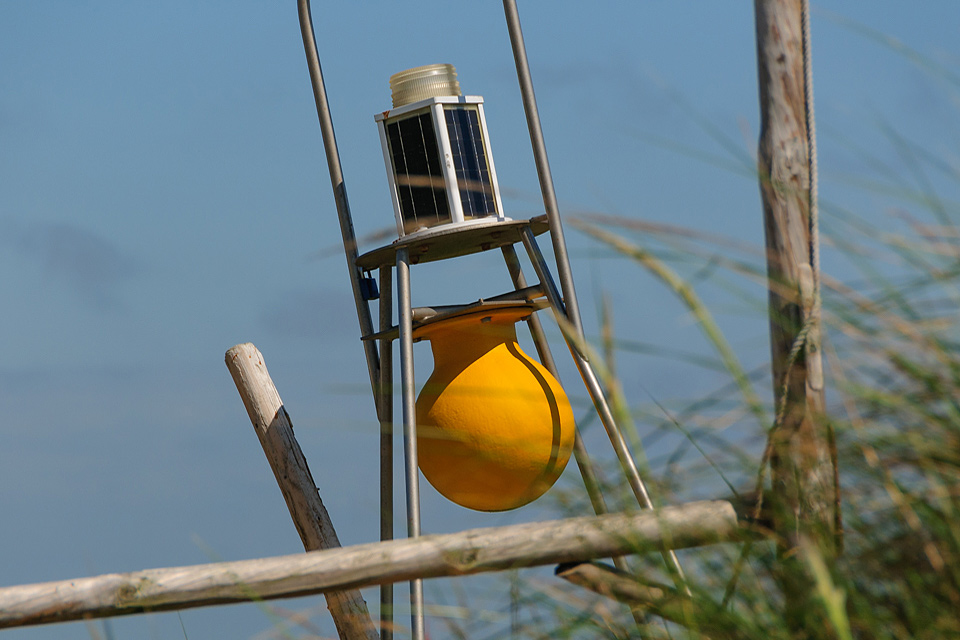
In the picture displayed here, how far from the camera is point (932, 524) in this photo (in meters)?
1.28

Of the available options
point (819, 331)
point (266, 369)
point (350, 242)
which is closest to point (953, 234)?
point (819, 331)

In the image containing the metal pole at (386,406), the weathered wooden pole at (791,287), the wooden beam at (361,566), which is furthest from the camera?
the metal pole at (386,406)

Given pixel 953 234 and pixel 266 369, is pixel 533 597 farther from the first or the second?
pixel 266 369

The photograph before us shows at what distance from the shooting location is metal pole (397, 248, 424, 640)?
9.02 ft

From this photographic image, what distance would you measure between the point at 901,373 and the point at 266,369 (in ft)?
9.02

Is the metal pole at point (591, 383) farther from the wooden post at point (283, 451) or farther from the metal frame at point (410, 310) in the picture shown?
the wooden post at point (283, 451)

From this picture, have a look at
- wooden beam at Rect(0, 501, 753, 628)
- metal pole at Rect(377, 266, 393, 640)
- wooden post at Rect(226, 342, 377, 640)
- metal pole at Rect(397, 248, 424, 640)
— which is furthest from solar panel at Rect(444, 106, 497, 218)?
wooden beam at Rect(0, 501, 753, 628)

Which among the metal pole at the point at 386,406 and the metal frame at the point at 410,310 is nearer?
the metal frame at the point at 410,310

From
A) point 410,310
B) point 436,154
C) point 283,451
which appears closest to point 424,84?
point 436,154

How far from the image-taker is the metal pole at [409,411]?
275 centimetres

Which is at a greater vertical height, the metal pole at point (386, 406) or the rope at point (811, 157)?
the rope at point (811, 157)

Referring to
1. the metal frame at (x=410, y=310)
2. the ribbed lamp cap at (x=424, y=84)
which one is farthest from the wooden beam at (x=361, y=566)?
the ribbed lamp cap at (x=424, y=84)

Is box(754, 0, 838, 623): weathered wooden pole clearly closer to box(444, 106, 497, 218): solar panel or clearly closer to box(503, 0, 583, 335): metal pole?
box(503, 0, 583, 335): metal pole

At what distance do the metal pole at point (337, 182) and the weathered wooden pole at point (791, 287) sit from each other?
1.80 meters
